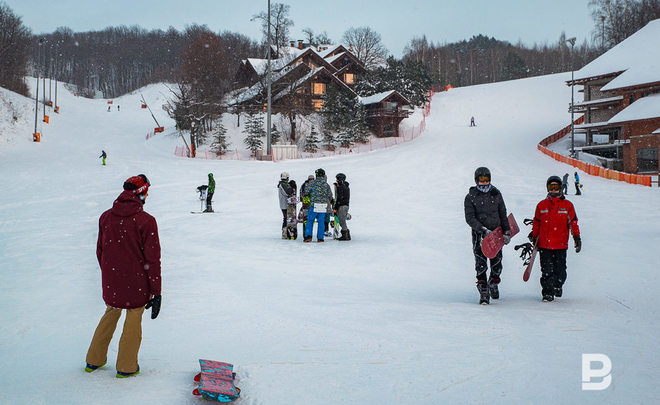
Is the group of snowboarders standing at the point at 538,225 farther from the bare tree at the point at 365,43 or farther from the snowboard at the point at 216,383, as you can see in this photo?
the bare tree at the point at 365,43

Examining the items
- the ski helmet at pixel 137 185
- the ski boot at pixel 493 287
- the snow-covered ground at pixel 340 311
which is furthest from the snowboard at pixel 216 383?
the ski boot at pixel 493 287

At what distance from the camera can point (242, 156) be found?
1761 inches

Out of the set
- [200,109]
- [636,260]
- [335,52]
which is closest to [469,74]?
[335,52]

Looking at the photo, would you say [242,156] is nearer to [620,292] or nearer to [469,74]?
[620,292]

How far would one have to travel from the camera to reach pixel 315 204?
11531 mm

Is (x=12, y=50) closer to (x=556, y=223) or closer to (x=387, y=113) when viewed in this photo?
(x=387, y=113)

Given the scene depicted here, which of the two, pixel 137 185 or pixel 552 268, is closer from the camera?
pixel 137 185

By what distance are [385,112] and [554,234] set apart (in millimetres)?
48386

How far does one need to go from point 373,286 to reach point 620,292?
375cm

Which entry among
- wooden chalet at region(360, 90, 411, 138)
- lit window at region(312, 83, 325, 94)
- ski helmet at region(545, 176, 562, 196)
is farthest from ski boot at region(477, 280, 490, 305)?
lit window at region(312, 83, 325, 94)

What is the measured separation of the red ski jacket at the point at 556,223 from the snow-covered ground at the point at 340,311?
0.87 meters

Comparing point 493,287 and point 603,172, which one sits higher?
point 603,172

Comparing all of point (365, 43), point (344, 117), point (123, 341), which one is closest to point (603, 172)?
point (344, 117)

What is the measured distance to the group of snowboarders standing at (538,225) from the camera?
6512mm
